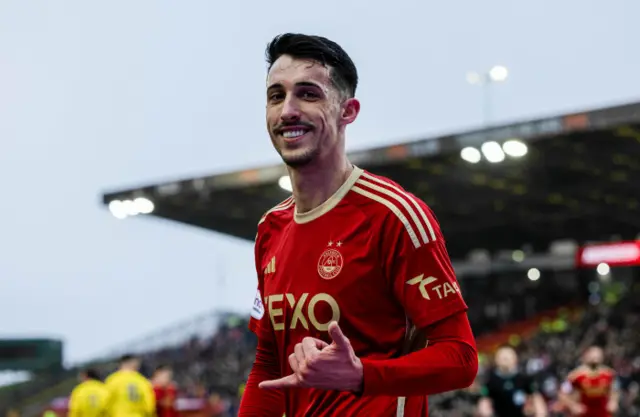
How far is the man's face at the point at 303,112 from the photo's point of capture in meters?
2.53

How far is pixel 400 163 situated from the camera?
910 inches

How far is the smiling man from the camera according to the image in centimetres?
236

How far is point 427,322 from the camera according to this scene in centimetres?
237

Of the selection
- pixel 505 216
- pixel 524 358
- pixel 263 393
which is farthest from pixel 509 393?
pixel 505 216

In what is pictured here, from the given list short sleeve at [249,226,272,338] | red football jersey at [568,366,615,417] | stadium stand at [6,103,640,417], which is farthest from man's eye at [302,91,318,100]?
stadium stand at [6,103,640,417]

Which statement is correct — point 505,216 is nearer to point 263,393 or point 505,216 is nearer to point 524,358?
point 524,358

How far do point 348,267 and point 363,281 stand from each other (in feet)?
0.18

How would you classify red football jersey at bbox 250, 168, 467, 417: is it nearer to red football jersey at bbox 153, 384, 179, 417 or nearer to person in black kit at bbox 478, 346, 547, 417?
person in black kit at bbox 478, 346, 547, 417

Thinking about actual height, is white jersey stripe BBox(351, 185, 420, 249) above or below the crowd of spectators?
above

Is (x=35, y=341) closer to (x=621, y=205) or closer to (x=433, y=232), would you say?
(x=621, y=205)

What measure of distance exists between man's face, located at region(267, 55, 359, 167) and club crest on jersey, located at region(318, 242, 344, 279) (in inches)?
9.9

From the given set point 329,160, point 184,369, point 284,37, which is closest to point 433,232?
point 329,160

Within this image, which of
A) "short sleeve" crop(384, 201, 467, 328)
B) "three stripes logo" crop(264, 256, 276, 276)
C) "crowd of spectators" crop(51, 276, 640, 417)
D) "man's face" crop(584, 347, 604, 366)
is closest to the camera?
"short sleeve" crop(384, 201, 467, 328)

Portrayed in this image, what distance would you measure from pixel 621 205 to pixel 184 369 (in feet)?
52.3
